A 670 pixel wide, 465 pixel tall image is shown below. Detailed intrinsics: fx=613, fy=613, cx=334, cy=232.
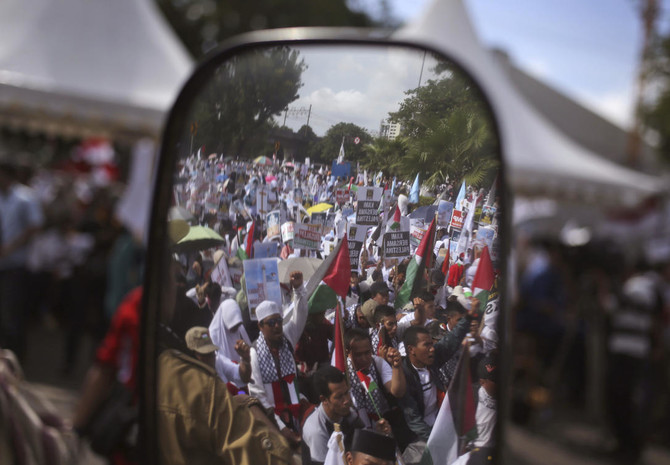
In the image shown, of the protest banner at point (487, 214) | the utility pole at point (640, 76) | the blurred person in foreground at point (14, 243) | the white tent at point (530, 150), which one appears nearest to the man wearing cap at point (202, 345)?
the protest banner at point (487, 214)

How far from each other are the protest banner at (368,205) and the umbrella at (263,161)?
0.15 meters

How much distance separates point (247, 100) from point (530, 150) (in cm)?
717

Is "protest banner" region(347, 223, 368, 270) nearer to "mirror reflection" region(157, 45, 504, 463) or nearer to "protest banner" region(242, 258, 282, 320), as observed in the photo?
"mirror reflection" region(157, 45, 504, 463)

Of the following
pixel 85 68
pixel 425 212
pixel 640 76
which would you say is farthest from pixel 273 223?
pixel 640 76

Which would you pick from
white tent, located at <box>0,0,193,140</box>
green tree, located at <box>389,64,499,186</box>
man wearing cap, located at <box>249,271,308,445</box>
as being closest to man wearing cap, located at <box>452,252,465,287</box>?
green tree, located at <box>389,64,499,186</box>

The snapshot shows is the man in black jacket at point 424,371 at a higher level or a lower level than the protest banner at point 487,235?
lower

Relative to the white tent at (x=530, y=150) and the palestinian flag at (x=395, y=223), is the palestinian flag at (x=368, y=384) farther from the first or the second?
the white tent at (x=530, y=150)

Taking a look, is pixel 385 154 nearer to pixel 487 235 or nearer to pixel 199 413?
pixel 487 235

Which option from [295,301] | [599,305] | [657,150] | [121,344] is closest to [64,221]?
[121,344]

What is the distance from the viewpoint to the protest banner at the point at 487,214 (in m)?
0.89

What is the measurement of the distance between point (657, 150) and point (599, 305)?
593 cm

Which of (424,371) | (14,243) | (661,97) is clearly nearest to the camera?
(424,371)

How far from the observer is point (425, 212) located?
0.90 meters

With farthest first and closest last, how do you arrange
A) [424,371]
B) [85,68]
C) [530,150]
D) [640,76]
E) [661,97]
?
1. [640,76]
2. [661,97]
3. [530,150]
4. [85,68]
5. [424,371]
